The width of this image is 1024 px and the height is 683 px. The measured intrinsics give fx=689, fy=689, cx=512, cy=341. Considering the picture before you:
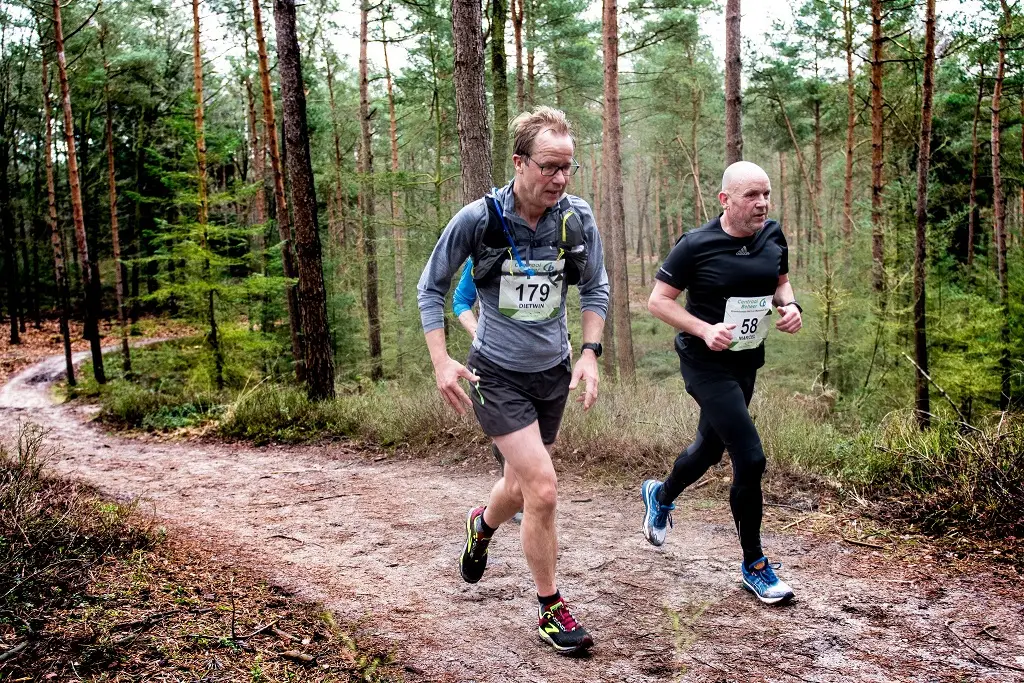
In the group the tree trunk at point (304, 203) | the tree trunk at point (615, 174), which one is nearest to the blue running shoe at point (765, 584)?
the tree trunk at point (304, 203)

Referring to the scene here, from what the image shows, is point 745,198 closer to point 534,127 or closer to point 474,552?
point 534,127

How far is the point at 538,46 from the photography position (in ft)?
66.9

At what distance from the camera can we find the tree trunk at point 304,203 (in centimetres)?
981

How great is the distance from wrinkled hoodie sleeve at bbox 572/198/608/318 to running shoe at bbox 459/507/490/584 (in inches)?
52.0

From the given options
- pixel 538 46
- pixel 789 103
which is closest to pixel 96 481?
pixel 538 46

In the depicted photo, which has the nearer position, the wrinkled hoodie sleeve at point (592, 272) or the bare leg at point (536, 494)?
the bare leg at point (536, 494)

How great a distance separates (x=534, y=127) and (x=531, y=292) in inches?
29.5

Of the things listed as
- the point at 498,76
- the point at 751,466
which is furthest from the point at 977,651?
the point at 498,76

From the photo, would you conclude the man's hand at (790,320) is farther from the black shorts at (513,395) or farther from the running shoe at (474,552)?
the running shoe at (474,552)

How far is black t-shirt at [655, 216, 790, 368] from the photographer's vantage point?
379cm

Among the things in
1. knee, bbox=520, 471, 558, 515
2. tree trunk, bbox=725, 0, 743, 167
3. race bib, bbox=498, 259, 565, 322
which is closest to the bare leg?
knee, bbox=520, 471, 558, 515

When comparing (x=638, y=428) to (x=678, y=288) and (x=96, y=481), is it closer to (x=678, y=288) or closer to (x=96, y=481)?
(x=678, y=288)

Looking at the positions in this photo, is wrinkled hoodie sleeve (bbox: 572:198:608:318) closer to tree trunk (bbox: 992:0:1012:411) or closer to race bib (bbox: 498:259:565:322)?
race bib (bbox: 498:259:565:322)

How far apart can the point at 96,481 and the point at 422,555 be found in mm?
4265
